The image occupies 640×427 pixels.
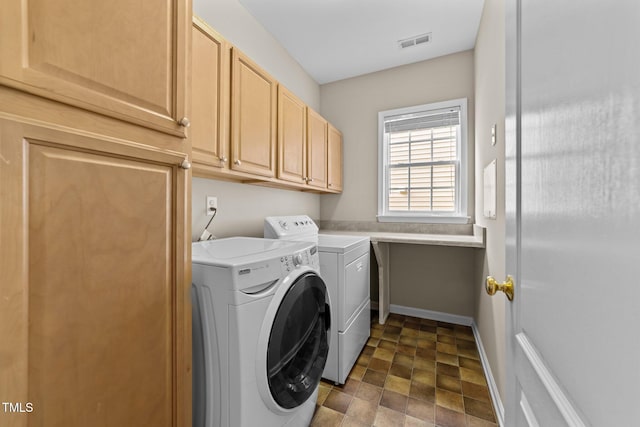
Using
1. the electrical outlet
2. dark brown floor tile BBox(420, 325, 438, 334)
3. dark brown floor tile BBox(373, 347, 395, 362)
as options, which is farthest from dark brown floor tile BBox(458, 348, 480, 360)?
the electrical outlet

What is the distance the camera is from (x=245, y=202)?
83.4 inches

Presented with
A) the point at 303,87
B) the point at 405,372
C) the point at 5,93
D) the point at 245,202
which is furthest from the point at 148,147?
the point at 303,87

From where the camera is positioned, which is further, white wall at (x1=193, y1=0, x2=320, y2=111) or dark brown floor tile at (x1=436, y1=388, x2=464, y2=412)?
white wall at (x1=193, y1=0, x2=320, y2=111)

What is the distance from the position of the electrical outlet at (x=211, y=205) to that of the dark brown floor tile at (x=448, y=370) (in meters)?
1.99

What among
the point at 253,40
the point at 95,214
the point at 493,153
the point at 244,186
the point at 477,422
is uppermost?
the point at 253,40

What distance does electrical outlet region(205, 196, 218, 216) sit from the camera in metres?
1.77

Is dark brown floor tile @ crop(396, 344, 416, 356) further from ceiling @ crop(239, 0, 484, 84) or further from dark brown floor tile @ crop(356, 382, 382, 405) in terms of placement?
ceiling @ crop(239, 0, 484, 84)

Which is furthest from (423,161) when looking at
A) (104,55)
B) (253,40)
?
(104,55)

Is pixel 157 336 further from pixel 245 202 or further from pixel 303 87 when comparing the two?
pixel 303 87

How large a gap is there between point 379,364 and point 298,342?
3.54 feet

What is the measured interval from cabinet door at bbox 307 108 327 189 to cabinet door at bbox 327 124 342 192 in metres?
0.14

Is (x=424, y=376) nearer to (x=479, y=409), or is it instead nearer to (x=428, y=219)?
(x=479, y=409)

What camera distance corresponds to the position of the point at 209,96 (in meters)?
1.39

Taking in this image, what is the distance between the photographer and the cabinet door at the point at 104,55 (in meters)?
0.53
